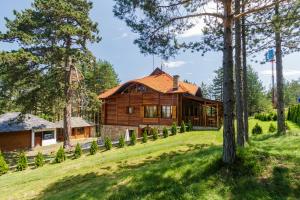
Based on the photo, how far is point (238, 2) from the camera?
33.7 ft

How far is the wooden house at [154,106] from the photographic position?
26250 millimetres

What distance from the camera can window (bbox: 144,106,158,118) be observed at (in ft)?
92.7

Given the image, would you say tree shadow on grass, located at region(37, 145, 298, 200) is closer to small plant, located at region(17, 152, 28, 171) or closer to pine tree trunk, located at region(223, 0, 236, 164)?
pine tree trunk, located at region(223, 0, 236, 164)

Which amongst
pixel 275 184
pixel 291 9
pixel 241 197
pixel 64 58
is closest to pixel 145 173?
pixel 241 197

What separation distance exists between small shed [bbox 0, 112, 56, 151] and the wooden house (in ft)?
26.2

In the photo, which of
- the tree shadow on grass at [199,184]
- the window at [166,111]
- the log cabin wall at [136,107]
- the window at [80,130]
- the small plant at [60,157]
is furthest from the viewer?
the window at [80,130]

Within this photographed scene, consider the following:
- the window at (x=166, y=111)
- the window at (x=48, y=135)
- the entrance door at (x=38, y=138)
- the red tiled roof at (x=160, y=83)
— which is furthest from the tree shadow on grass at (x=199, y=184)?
the window at (x=48, y=135)

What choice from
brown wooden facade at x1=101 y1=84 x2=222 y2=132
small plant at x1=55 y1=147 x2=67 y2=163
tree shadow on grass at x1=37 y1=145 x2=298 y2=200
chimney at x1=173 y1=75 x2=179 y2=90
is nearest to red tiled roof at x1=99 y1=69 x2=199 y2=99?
chimney at x1=173 y1=75 x2=179 y2=90

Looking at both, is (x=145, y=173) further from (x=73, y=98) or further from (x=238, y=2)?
(x=73, y=98)

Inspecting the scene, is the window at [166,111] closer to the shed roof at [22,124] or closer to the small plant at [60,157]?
the small plant at [60,157]

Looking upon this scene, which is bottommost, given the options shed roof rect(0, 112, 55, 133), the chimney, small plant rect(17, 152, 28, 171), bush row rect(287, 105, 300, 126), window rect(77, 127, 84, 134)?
small plant rect(17, 152, 28, 171)

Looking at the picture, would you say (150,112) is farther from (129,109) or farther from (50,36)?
(50,36)

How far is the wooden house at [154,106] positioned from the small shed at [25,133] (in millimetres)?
7980

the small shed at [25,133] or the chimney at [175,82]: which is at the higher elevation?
the chimney at [175,82]
